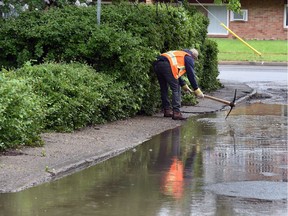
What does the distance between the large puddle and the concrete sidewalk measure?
0.53 ft

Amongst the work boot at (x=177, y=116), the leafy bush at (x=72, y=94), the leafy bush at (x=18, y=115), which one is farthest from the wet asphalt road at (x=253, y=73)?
the leafy bush at (x=18, y=115)

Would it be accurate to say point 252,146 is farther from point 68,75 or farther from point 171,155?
point 68,75

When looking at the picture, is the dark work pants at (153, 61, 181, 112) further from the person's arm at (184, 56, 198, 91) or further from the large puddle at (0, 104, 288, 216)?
the large puddle at (0, 104, 288, 216)

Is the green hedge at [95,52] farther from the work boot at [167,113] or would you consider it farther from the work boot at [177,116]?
the work boot at [177,116]

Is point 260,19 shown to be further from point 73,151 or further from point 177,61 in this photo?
point 73,151

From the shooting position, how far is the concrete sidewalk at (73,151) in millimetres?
9541

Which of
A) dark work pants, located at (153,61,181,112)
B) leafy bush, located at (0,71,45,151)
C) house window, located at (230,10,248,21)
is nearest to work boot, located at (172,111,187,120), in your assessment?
dark work pants, located at (153,61,181,112)

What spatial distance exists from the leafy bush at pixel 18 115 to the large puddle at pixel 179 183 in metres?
1.16

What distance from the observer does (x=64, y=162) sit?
10.5 m

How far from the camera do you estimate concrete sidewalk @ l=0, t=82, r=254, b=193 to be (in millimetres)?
9541

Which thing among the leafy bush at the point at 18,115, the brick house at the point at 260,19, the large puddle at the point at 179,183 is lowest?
the large puddle at the point at 179,183

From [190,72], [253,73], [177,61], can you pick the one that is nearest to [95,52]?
[177,61]

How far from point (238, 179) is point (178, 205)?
183 cm

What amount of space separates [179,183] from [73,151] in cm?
211
